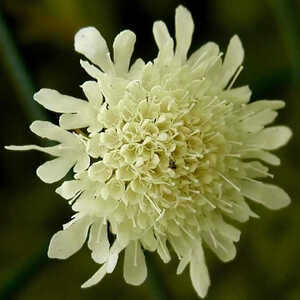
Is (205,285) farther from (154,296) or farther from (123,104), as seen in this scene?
(123,104)

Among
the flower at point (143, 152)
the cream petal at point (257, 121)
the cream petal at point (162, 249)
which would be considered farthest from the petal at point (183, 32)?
the cream petal at point (162, 249)

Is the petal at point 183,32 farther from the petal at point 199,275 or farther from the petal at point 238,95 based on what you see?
the petal at point 199,275

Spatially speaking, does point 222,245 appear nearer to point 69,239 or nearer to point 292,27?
→ point 69,239

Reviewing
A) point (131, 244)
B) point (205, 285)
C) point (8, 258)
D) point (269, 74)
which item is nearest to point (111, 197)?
point (131, 244)

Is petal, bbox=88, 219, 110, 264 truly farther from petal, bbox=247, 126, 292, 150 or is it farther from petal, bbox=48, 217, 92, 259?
petal, bbox=247, 126, 292, 150

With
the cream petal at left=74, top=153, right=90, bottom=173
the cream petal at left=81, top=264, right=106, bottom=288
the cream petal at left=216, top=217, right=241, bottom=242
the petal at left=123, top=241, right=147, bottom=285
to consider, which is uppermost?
the cream petal at left=74, top=153, right=90, bottom=173

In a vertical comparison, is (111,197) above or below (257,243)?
above

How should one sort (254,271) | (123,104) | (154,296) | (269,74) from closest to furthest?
→ 1. (123,104)
2. (154,296)
3. (269,74)
4. (254,271)

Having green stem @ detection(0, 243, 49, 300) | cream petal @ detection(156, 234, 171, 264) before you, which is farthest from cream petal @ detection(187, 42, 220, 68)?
green stem @ detection(0, 243, 49, 300)
